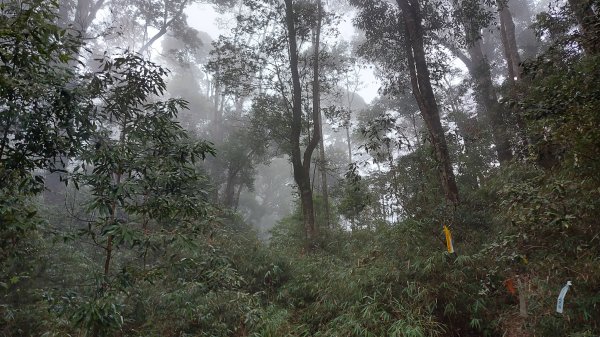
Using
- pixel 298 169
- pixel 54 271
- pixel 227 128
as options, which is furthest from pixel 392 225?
pixel 227 128

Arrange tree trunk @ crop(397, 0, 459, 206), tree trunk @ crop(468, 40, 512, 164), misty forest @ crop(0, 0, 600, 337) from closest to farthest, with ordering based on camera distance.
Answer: misty forest @ crop(0, 0, 600, 337), tree trunk @ crop(397, 0, 459, 206), tree trunk @ crop(468, 40, 512, 164)

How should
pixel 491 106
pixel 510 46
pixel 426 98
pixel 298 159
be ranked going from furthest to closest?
pixel 491 106 → pixel 510 46 → pixel 298 159 → pixel 426 98

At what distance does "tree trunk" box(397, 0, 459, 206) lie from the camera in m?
7.91

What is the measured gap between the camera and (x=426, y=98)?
8820 millimetres

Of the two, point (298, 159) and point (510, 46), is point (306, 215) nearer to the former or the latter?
point (298, 159)

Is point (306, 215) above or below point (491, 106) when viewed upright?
below

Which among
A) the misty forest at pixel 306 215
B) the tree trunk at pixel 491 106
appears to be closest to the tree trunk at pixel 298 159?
the misty forest at pixel 306 215

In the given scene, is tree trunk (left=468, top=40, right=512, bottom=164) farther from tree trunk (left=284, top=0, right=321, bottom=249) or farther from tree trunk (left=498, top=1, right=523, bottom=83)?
tree trunk (left=284, top=0, right=321, bottom=249)

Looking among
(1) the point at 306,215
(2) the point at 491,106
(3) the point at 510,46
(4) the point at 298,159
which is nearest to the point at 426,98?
(4) the point at 298,159

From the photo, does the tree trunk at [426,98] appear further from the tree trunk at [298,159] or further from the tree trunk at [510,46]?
the tree trunk at [510,46]

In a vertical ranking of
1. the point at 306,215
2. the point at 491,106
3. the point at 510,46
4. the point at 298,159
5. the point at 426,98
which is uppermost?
the point at 510,46

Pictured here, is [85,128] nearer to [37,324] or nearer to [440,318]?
[37,324]

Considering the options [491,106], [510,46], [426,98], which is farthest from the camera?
[491,106]

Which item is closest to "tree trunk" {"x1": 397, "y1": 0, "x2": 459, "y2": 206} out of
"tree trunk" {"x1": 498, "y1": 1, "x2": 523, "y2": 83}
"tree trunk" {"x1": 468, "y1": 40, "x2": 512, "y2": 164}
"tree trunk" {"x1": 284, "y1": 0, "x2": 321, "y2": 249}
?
"tree trunk" {"x1": 468, "y1": 40, "x2": 512, "y2": 164}
